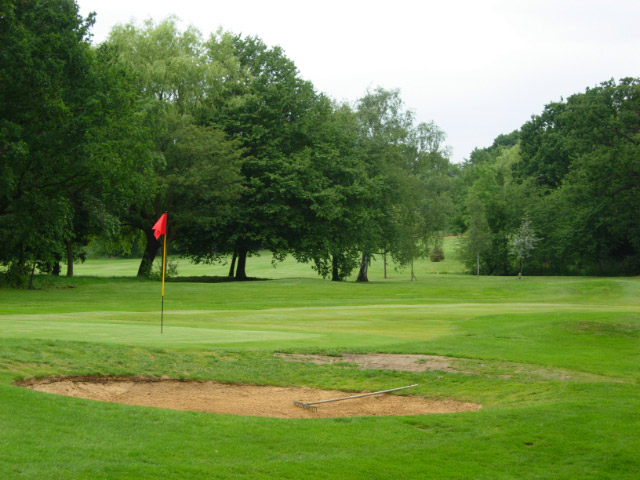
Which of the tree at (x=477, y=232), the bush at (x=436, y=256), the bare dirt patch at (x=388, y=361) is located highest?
the tree at (x=477, y=232)

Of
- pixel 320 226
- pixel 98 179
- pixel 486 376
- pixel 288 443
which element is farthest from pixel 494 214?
pixel 288 443

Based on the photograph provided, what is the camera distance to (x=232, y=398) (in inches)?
464

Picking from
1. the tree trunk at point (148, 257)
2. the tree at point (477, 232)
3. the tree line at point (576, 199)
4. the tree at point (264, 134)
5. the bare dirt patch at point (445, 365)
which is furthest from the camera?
the tree at point (477, 232)

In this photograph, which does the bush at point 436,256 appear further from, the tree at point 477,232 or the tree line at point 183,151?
the tree line at point 183,151

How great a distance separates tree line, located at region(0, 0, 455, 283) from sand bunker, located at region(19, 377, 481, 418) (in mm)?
19678

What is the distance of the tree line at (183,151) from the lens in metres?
30.9

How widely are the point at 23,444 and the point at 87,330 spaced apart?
32.0 ft

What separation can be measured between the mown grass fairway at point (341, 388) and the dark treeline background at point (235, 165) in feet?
33.5

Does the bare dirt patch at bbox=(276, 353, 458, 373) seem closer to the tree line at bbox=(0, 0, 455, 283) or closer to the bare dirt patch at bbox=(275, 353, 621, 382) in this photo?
the bare dirt patch at bbox=(275, 353, 621, 382)

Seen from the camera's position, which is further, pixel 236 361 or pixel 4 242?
pixel 4 242

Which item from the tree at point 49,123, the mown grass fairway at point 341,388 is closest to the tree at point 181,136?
the tree at point 49,123

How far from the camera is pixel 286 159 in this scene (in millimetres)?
48000

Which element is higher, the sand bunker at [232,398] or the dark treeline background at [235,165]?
the dark treeline background at [235,165]

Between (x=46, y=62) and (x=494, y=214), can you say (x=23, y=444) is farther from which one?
(x=494, y=214)
